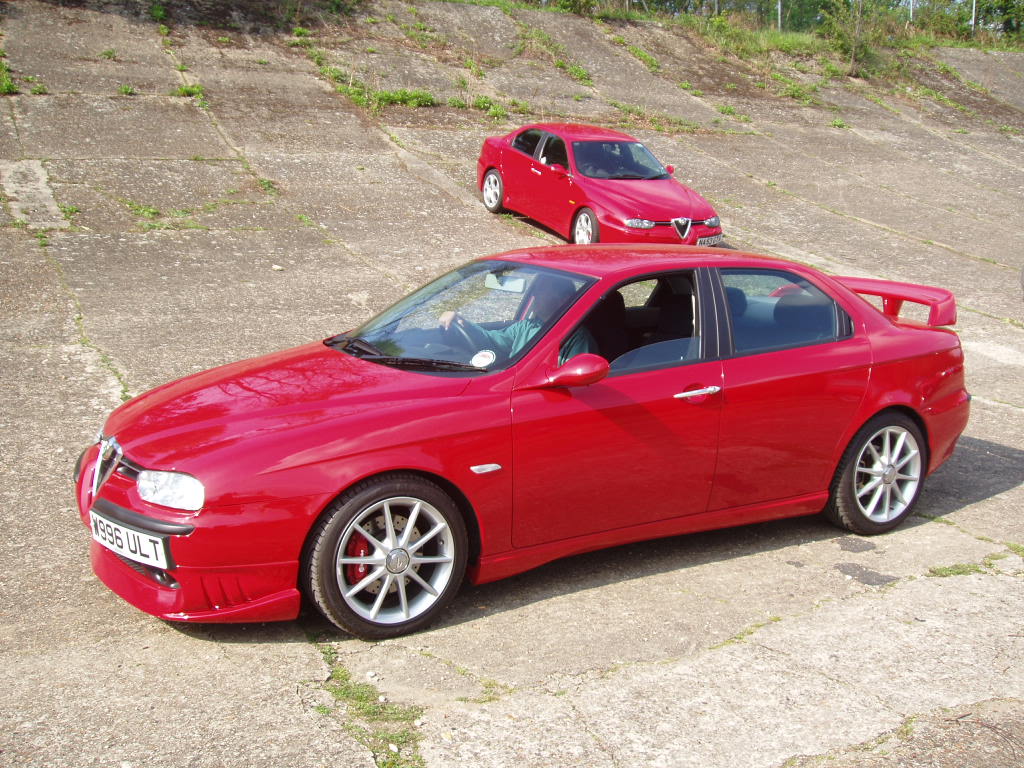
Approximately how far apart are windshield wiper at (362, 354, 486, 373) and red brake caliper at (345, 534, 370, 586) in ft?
2.94

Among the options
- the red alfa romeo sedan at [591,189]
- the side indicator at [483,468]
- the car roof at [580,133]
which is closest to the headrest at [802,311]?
the side indicator at [483,468]

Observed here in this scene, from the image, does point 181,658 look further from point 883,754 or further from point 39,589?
point 883,754

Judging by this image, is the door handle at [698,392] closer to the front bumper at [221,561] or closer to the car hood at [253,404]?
the car hood at [253,404]

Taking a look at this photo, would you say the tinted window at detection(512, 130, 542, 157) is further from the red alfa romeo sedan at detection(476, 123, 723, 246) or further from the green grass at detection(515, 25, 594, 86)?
the green grass at detection(515, 25, 594, 86)

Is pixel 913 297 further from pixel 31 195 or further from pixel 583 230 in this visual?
pixel 31 195

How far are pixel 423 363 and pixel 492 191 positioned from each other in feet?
34.0

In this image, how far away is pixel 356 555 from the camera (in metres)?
4.09

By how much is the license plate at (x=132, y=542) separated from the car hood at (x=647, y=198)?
915cm

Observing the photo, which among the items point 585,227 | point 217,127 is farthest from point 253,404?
point 217,127

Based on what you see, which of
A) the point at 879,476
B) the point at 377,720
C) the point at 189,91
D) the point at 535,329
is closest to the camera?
the point at 377,720

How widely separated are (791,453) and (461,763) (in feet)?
8.43

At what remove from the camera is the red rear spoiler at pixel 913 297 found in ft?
19.6

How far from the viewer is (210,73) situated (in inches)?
713

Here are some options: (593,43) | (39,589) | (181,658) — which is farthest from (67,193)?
(593,43)
